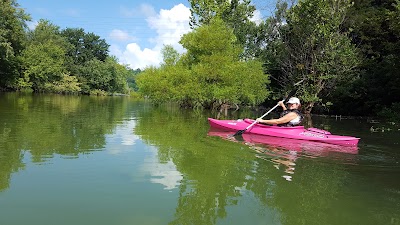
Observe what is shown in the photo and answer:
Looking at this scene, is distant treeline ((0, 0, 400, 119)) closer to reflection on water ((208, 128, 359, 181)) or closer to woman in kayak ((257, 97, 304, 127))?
woman in kayak ((257, 97, 304, 127))

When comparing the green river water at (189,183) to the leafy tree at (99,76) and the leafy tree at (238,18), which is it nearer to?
the leafy tree at (238,18)

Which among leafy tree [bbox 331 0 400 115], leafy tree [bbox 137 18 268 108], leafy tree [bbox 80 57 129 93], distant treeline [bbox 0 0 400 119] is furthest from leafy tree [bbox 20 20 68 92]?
leafy tree [bbox 331 0 400 115]

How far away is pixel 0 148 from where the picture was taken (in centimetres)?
759

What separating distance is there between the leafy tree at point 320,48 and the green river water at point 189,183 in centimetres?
1771

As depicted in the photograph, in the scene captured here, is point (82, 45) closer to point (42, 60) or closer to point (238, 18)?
point (42, 60)

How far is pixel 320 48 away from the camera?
27.1 meters

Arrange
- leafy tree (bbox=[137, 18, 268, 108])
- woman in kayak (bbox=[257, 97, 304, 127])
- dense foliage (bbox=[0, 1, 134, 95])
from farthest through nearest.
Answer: dense foliage (bbox=[0, 1, 134, 95]), leafy tree (bbox=[137, 18, 268, 108]), woman in kayak (bbox=[257, 97, 304, 127])

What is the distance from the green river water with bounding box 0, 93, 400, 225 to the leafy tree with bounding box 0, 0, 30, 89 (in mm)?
36062

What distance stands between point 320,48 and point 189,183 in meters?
24.1

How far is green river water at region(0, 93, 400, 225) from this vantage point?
4.32 meters

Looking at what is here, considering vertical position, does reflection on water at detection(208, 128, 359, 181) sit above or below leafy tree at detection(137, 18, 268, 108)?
below

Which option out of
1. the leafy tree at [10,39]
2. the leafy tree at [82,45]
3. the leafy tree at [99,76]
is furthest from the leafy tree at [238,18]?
the leafy tree at [82,45]

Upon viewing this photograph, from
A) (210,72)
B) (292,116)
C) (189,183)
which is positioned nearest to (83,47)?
(210,72)

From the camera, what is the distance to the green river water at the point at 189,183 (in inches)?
170
